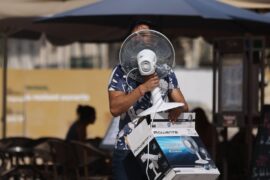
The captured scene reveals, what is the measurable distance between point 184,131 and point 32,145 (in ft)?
16.7

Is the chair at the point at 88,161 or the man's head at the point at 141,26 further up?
the man's head at the point at 141,26

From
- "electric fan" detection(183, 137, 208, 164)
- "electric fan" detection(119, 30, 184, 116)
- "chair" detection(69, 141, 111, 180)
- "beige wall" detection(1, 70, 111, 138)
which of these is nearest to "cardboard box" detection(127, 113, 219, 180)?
"electric fan" detection(183, 137, 208, 164)

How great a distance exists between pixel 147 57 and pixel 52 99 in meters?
15.0

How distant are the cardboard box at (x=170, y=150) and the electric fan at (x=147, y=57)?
0.13 m

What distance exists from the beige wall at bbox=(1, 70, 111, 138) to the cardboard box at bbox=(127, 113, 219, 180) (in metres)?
14.1

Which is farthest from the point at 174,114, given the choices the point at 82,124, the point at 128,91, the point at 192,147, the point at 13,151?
the point at 82,124

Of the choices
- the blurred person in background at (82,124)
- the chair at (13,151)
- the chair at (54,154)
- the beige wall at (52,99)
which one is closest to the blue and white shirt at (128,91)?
the chair at (54,154)

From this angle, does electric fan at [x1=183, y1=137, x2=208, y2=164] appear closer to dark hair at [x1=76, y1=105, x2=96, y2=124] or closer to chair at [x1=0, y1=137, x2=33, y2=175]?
chair at [x1=0, y1=137, x2=33, y2=175]

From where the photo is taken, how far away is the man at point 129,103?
473cm

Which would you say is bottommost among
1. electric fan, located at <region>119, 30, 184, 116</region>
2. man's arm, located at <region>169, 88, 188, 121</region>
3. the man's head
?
man's arm, located at <region>169, 88, 188, 121</region>

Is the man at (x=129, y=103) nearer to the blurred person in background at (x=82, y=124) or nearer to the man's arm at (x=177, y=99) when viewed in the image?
the man's arm at (x=177, y=99)

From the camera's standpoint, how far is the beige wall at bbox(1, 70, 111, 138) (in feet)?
62.8

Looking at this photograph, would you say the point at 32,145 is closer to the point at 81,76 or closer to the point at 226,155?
the point at 226,155

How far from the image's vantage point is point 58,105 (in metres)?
19.6
